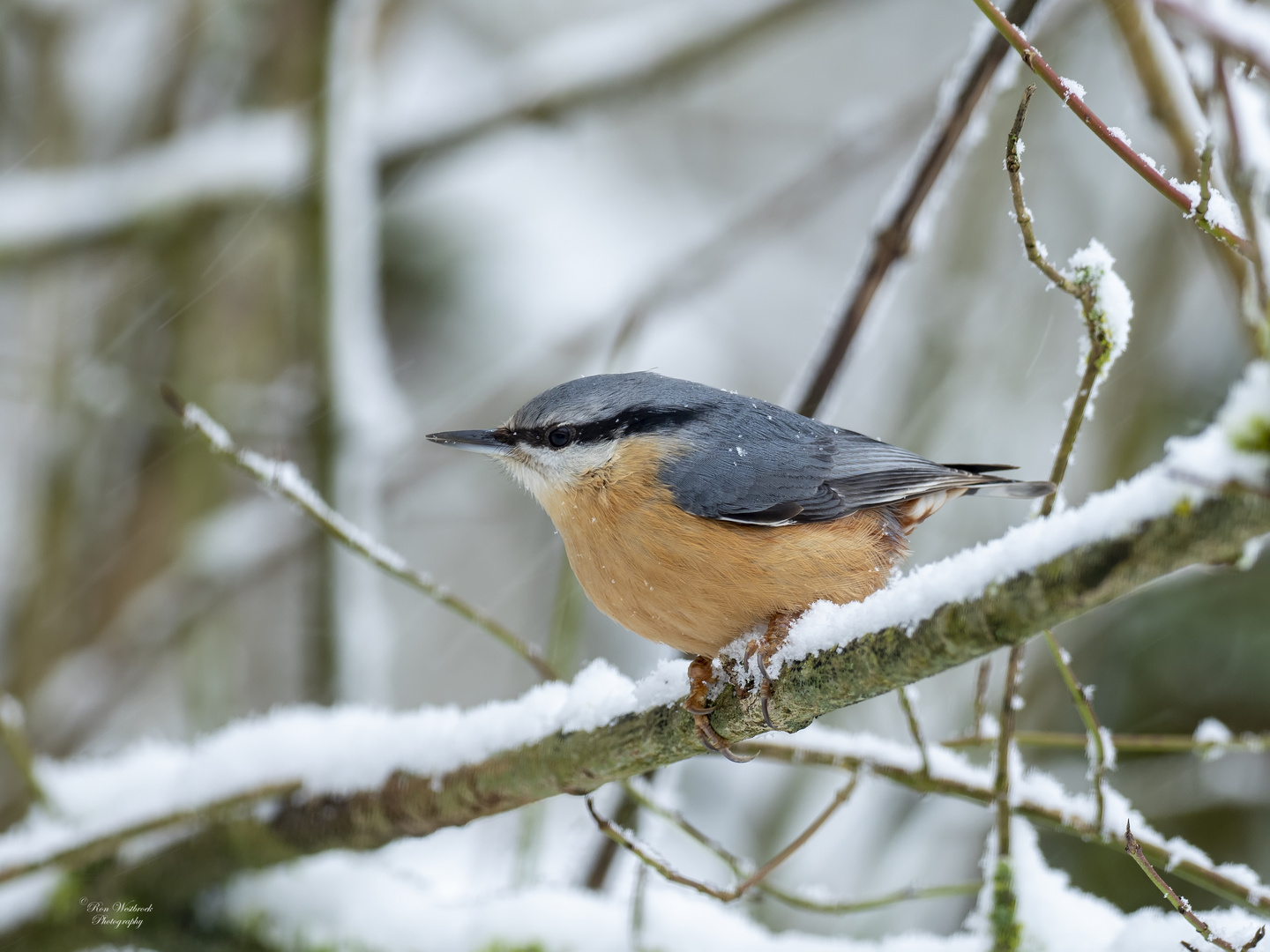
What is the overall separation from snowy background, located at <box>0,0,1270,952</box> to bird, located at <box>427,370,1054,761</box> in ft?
1.25

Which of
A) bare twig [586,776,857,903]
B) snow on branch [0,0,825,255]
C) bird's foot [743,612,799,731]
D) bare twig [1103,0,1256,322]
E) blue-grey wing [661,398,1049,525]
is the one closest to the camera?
bird's foot [743,612,799,731]

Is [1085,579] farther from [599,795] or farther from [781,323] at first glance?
[781,323]

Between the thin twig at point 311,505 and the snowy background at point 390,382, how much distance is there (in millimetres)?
888

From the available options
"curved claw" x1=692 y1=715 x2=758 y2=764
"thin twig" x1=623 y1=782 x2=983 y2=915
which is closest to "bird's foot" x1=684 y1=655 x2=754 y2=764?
"curved claw" x1=692 y1=715 x2=758 y2=764

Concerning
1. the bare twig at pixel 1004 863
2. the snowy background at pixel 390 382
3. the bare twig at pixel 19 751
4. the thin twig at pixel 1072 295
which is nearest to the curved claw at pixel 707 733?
the bare twig at pixel 1004 863

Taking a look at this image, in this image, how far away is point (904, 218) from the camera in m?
2.59

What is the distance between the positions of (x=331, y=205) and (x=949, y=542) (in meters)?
3.18

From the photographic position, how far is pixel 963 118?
94.4 inches

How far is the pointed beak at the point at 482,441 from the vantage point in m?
2.74

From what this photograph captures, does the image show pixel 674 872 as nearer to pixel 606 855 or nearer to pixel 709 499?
pixel 709 499

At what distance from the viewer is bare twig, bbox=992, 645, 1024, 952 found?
195 centimetres

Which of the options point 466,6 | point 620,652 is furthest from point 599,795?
point 466,6

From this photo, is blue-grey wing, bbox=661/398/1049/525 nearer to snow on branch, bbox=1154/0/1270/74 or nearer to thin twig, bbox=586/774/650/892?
thin twig, bbox=586/774/650/892

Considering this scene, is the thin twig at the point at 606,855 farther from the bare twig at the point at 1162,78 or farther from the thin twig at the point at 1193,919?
the bare twig at the point at 1162,78
